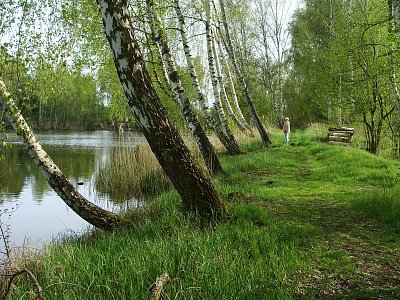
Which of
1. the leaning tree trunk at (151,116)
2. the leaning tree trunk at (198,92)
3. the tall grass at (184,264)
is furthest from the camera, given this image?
the leaning tree trunk at (198,92)

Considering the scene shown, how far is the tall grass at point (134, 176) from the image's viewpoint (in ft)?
32.5

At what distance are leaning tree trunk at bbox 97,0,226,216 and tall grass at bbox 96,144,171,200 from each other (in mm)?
4379

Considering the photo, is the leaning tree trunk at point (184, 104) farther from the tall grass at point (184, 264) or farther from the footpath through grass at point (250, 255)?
the tall grass at point (184, 264)

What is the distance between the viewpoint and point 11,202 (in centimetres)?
970

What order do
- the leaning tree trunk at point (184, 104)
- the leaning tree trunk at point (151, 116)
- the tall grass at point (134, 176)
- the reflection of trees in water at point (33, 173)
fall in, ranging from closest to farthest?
the leaning tree trunk at point (151, 116), the leaning tree trunk at point (184, 104), the tall grass at point (134, 176), the reflection of trees in water at point (33, 173)

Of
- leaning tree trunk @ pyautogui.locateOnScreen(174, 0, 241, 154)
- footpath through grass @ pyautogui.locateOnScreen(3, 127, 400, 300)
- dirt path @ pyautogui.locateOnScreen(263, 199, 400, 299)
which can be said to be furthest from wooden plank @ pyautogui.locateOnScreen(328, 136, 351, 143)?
dirt path @ pyautogui.locateOnScreen(263, 199, 400, 299)

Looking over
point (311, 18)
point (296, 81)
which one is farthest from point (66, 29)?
point (296, 81)

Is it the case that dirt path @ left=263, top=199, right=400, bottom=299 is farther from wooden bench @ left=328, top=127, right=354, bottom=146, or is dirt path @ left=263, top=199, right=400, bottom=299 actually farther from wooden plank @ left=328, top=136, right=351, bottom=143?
wooden plank @ left=328, top=136, right=351, bottom=143

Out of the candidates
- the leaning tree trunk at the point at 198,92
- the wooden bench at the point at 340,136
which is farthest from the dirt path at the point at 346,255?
the wooden bench at the point at 340,136

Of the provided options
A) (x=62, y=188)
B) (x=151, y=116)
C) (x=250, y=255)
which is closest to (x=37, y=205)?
(x=62, y=188)

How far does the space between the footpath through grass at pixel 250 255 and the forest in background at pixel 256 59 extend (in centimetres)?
197

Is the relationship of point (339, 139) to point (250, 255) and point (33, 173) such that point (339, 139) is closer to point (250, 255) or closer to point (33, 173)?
point (33, 173)

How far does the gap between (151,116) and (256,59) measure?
96.0 ft

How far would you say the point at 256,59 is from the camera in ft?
105
